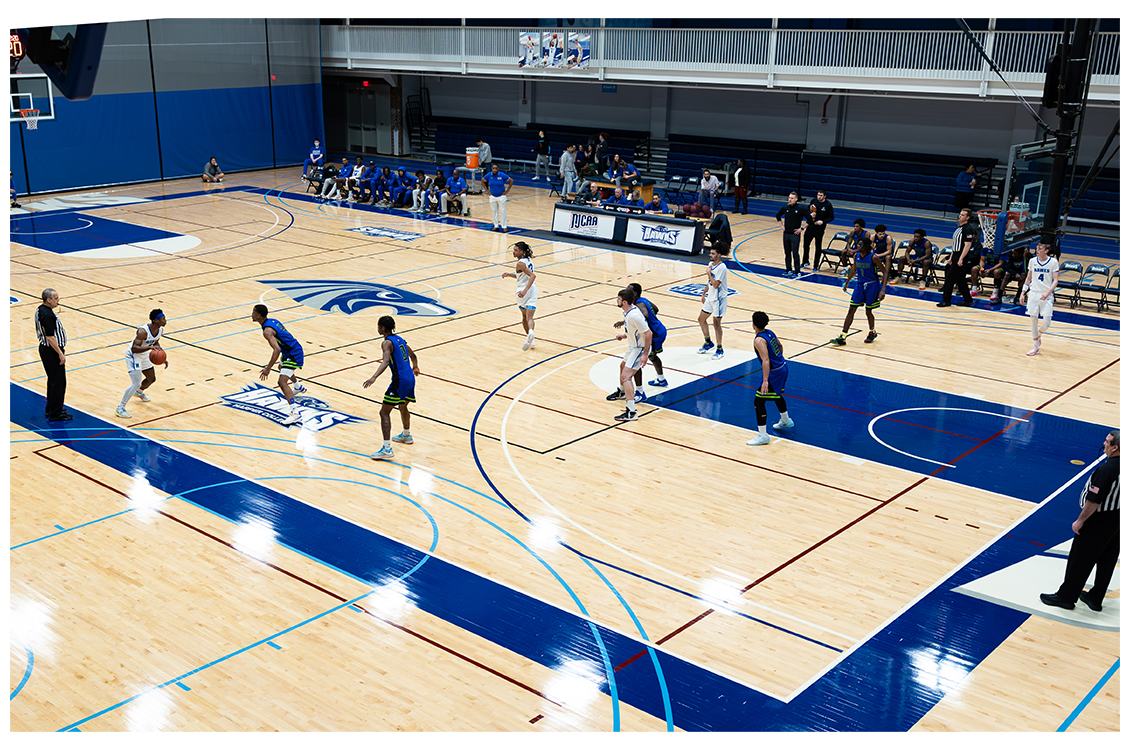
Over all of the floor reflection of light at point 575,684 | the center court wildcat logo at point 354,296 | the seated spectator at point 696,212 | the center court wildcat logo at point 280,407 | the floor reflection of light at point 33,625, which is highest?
the seated spectator at point 696,212

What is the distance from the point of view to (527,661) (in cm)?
782

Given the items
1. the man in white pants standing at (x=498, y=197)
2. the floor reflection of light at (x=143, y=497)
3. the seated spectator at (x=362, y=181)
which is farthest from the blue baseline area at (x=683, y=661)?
the seated spectator at (x=362, y=181)

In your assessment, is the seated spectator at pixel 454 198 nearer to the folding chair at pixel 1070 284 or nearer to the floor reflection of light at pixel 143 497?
the folding chair at pixel 1070 284

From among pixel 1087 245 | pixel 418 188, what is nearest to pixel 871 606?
pixel 1087 245

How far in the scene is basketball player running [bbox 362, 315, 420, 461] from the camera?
36.7 ft

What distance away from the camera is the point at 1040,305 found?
623 inches

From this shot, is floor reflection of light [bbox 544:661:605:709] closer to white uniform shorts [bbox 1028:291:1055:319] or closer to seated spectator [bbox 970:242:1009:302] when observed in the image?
white uniform shorts [bbox 1028:291:1055:319]

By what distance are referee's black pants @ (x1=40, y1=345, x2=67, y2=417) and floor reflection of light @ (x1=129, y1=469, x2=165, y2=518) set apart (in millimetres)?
2219

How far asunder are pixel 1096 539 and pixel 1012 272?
12.9 metres

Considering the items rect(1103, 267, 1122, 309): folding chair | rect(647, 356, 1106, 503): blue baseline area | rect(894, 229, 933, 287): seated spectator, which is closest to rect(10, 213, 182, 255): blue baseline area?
rect(647, 356, 1106, 503): blue baseline area

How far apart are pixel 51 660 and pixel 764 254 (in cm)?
1970

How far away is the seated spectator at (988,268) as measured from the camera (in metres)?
19.9

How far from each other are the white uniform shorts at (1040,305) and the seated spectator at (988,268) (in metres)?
3.78

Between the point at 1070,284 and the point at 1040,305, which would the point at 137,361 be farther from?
the point at 1070,284
